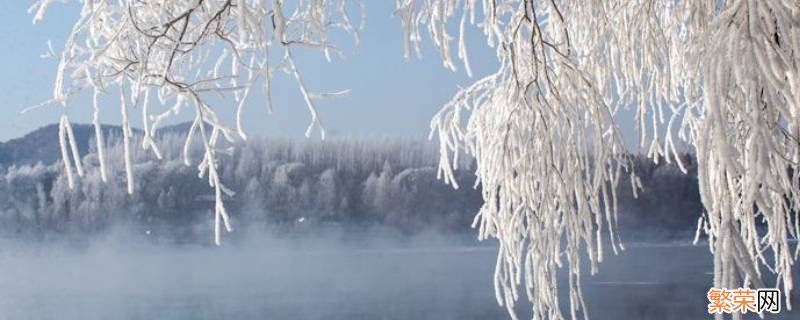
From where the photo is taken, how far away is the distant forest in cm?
451

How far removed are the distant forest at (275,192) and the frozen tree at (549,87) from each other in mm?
2736

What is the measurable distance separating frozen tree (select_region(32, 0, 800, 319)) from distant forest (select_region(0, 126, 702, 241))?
2.74 metres

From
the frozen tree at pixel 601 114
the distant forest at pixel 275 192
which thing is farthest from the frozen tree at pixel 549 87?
the distant forest at pixel 275 192

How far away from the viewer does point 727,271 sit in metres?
0.81

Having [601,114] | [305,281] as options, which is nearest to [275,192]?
[305,281]

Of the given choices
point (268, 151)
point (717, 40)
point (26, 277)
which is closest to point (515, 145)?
point (717, 40)

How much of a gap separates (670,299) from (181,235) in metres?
2.69

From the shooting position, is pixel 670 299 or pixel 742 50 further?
pixel 670 299

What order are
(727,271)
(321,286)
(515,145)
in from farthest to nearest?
1. (321,286)
2. (515,145)
3. (727,271)

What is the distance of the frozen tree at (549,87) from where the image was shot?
0.86 meters

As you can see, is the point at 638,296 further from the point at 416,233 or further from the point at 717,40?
the point at 717,40

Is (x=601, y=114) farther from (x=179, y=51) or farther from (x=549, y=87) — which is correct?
(x=179, y=51)

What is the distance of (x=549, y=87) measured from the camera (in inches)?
53.3

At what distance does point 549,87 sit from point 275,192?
3457 millimetres
